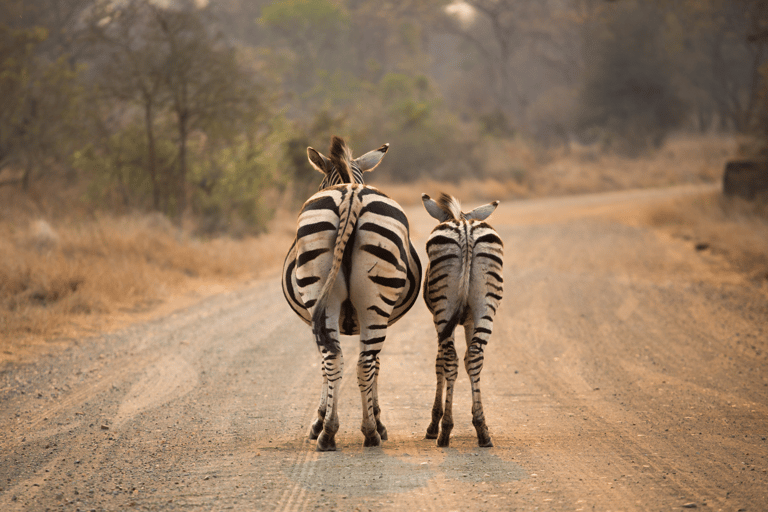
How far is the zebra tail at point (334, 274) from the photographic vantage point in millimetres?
4434

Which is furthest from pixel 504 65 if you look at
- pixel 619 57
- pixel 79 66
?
pixel 79 66

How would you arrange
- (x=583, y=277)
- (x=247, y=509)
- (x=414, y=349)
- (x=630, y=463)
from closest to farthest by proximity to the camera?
(x=247, y=509) < (x=630, y=463) < (x=414, y=349) < (x=583, y=277)

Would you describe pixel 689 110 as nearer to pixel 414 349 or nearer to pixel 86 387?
pixel 414 349

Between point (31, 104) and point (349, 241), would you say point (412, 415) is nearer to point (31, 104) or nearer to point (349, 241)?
point (349, 241)

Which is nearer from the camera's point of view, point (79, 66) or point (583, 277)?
point (583, 277)

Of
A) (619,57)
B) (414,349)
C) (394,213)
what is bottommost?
(414,349)

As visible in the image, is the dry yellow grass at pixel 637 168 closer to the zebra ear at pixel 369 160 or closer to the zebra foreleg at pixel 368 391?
the zebra ear at pixel 369 160

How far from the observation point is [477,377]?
4.78m

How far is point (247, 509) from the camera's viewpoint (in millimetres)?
3582

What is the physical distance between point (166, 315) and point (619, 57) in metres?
40.7

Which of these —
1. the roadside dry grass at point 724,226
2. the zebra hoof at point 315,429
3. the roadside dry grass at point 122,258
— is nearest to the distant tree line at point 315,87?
the roadside dry grass at point 122,258

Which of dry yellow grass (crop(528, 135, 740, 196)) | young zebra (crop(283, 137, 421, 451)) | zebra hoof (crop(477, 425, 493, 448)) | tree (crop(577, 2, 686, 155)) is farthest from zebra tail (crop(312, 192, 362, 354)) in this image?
tree (crop(577, 2, 686, 155))

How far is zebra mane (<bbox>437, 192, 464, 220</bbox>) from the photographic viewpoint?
5.22 m

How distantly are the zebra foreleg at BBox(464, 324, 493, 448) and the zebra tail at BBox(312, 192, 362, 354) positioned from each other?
3.20ft
